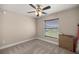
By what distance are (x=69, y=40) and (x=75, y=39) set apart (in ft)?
0.28

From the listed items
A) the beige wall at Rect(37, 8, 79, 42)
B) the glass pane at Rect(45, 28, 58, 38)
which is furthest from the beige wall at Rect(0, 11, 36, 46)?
the beige wall at Rect(37, 8, 79, 42)

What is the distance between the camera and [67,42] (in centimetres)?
128

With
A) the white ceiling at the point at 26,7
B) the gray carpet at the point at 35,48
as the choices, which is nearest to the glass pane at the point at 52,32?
the gray carpet at the point at 35,48

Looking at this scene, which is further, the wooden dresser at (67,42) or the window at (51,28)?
the window at (51,28)

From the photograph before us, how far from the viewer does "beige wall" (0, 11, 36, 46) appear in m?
1.26

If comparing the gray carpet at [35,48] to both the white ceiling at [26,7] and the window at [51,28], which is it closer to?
the window at [51,28]

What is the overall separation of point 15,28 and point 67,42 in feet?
2.78

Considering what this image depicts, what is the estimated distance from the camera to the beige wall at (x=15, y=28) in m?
1.26

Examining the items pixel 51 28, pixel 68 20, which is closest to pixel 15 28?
pixel 51 28

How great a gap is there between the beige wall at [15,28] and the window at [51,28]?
22 centimetres

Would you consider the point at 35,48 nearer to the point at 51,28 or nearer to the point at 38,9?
the point at 51,28

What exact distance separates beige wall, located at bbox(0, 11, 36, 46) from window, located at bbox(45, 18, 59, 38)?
0.73ft
